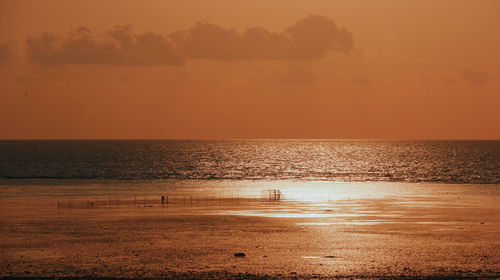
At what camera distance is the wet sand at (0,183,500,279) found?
39.4 meters

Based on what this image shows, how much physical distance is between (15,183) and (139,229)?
3090 inches

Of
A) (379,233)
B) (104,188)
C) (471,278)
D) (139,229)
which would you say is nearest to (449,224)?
(379,233)

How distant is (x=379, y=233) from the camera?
55.9 meters

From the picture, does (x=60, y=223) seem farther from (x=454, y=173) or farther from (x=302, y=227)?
(x=454, y=173)

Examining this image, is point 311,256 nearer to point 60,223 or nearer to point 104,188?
point 60,223

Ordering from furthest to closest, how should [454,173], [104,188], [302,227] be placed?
[454,173] → [104,188] → [302,227]

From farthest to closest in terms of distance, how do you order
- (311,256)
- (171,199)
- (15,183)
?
(15,183), (171,199), (311,256)

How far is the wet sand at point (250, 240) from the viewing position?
39406mm

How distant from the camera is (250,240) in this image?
5156 centimetres

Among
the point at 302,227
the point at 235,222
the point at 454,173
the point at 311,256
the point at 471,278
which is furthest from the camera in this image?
the point at 454,173

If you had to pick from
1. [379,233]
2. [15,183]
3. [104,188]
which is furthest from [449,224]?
[15,183]

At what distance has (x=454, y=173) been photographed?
164625 mm

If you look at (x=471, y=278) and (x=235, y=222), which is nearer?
(x=471, y=278)

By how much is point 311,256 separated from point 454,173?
131 metres
